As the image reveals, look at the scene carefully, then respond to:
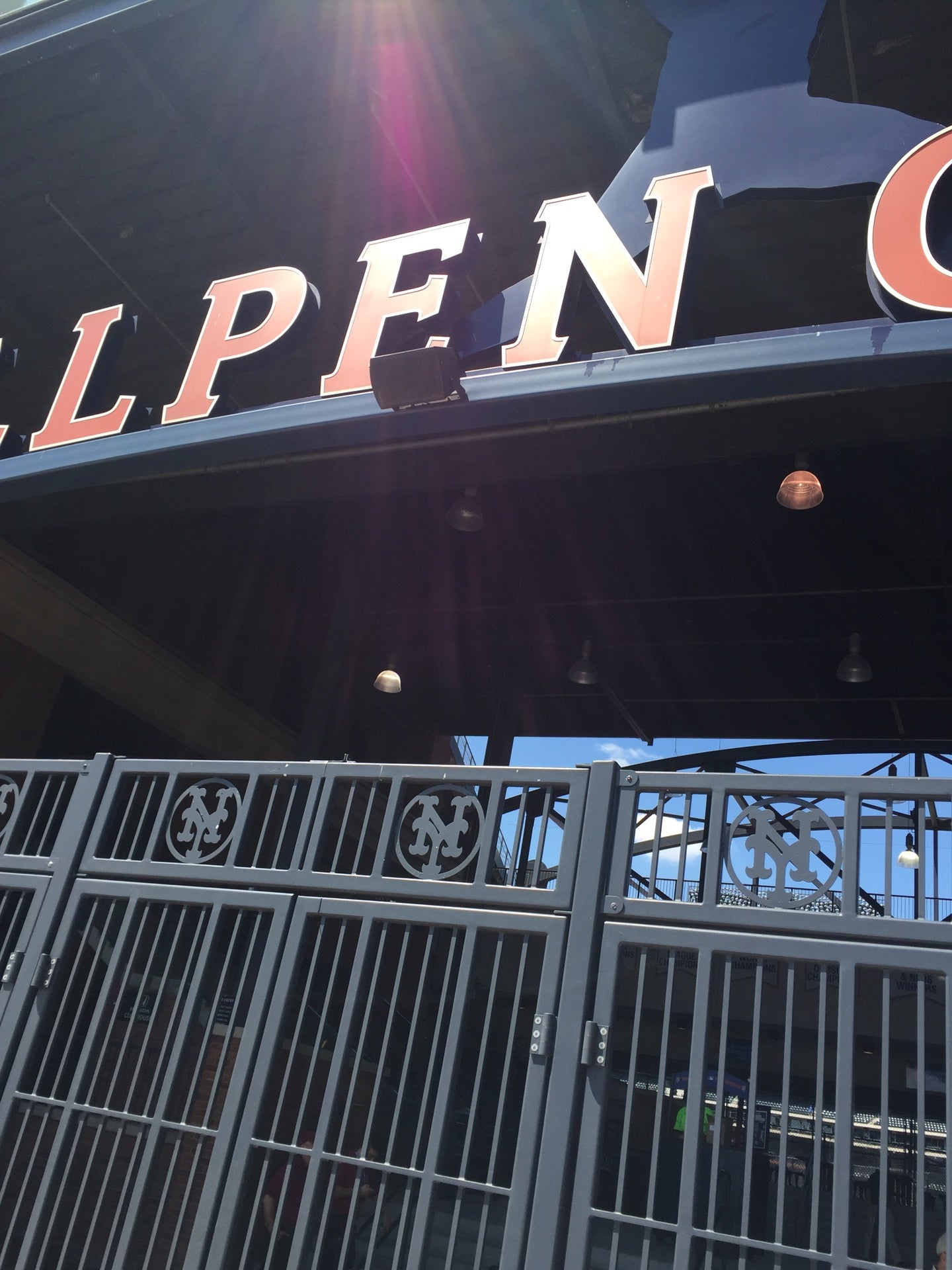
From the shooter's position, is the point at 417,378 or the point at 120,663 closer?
the point at 417,378

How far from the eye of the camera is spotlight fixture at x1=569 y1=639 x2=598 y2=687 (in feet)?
49.4

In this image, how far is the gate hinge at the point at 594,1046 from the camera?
3.46m

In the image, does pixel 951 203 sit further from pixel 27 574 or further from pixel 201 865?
pixel 27 574

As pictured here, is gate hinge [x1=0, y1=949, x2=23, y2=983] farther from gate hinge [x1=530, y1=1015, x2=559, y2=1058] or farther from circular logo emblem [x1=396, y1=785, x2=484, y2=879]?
gate hinge [x1=530, y1=1015, x2=559, y2=1058]

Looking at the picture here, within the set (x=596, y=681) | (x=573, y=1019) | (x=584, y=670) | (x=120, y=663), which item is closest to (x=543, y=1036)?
(x=573, y=1019)

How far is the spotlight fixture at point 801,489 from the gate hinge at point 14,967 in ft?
A: 24.3

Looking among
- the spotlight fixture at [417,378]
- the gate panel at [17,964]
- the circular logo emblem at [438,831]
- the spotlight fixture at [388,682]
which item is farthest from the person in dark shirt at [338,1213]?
the spotlight fixture at [388,682]

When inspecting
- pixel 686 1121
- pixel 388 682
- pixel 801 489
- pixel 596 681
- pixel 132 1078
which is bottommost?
pixel 132 1078

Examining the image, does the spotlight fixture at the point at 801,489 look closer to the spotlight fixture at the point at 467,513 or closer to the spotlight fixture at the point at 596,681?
the spotlight fixture at the point at 467,513

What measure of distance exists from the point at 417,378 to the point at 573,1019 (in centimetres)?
470

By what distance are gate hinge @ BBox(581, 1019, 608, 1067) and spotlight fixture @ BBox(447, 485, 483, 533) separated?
26.4ft

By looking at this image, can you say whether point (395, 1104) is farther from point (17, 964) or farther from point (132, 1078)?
point (17, 964)

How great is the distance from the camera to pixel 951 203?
20.5 feet

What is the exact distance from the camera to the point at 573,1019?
11.6 ft
